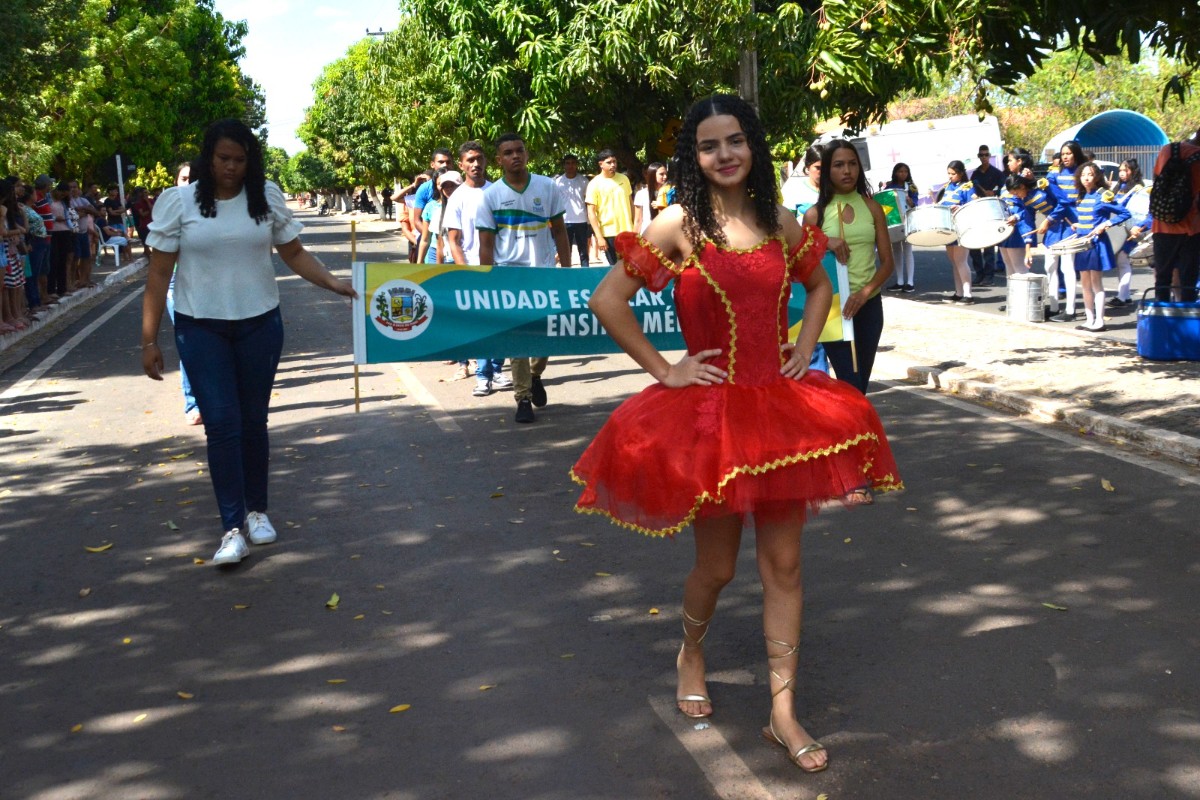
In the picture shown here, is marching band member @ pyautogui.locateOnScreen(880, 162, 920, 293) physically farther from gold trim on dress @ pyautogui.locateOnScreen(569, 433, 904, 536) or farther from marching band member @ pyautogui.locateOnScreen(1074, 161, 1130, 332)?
gold trim on dress @ pyautogui.locateOnScreen(569, 433, 904, 536)

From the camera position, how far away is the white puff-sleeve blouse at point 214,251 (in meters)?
6.33

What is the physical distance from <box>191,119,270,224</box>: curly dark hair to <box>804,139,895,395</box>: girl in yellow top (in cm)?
296

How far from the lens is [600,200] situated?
17297 millimetres

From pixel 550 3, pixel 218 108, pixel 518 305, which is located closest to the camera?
pixel 518 305

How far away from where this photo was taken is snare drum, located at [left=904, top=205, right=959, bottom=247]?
1634 cm

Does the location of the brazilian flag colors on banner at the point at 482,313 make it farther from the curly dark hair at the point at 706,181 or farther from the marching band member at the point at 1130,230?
A: the marching band member at the point at 1130,230

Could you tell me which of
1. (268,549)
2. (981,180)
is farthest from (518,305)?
(981,180)

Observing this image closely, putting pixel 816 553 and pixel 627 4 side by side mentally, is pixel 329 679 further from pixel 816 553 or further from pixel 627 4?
pixel 627 4

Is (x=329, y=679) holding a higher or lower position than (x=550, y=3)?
lower

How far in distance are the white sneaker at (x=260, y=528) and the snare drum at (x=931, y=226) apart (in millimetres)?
11417

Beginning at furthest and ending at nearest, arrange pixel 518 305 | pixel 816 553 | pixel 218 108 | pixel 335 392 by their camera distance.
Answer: pixel 218 108, pixel 335 392, pixel 518 305, pixel 816 553

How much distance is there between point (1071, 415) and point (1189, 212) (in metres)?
4.00

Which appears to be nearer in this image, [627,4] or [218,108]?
[627,4]

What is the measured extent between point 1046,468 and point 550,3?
14.4m
